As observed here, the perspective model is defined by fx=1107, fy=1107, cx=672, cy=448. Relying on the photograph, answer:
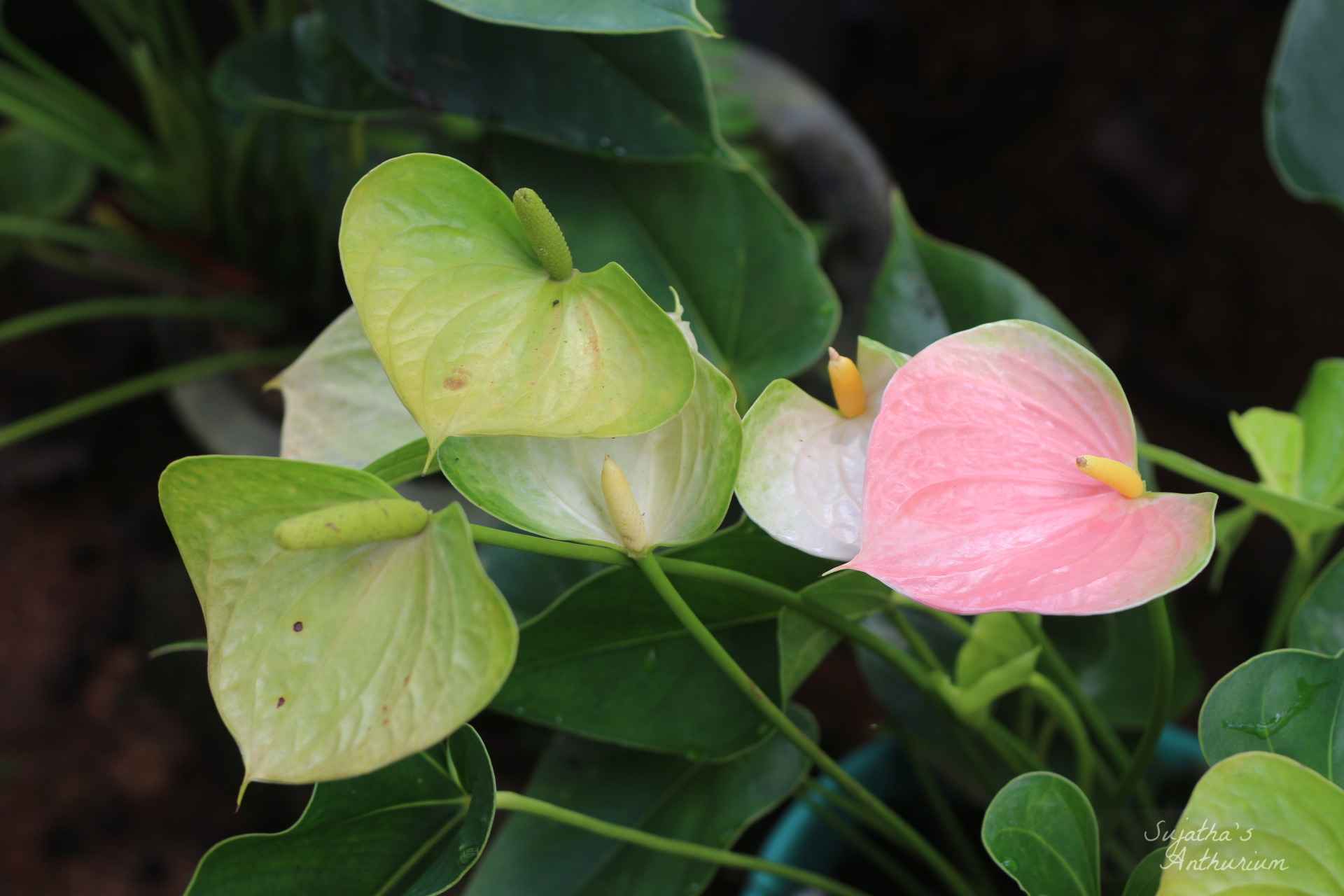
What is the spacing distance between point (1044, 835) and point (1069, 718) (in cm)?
10

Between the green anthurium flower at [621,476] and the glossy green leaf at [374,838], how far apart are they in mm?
71

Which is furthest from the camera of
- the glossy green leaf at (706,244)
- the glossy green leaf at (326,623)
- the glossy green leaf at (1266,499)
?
the glossy green leaf at (706,244)

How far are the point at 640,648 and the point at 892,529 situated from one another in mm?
158

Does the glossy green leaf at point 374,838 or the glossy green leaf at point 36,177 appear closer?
the glossy green leaf at point 374,838

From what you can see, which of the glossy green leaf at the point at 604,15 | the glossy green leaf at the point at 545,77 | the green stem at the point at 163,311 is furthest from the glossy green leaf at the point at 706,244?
the green stem at the point at 163,311

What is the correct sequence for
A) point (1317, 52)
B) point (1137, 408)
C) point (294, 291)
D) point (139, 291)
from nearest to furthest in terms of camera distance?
point (1317, 52) → point (294, 291) → point (139, 291) → point (1137, 408)

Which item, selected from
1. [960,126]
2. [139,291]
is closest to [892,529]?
[139,291]

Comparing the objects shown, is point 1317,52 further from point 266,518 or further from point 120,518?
point 120,518

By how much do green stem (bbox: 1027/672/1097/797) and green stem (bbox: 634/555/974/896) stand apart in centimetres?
7

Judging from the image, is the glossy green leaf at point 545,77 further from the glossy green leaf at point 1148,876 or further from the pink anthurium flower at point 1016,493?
the glossy green leaf at point 1148,876

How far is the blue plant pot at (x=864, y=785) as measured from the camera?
60 centimetres

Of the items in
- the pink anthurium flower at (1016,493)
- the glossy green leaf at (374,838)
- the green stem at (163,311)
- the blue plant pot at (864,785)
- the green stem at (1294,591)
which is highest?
the pink anthurium flower at (1016,493)

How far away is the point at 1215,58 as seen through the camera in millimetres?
1125

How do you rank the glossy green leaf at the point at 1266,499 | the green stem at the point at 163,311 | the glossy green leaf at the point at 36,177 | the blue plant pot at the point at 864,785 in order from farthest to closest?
1. the glossy green leaf at the point at 36,177
2. the green stem at the point at 163,311
3. the blue plant pot at the point at 864,785
4. the glossy green leaf at the point at 1266,499
